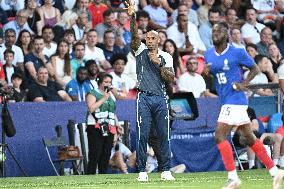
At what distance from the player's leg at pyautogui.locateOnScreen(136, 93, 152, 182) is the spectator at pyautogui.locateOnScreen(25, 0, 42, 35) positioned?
6875 millimetres

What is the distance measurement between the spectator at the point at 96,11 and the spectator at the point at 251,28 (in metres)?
4.14

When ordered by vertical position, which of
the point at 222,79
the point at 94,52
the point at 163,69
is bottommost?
the point at 222,79

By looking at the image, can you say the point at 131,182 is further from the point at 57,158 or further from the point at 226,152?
the point at 57,158

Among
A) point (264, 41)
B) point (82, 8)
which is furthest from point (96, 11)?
Result: point (264, 41)

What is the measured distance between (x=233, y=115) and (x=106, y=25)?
10655 mm

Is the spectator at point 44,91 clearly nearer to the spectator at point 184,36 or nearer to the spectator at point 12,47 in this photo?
the spectator at point 12,47

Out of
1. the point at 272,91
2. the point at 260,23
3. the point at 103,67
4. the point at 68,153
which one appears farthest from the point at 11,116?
the point at 260,23

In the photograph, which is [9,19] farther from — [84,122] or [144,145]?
[144,145]

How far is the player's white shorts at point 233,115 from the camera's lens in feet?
55.2

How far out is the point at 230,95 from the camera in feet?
56.0

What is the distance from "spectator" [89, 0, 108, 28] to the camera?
2744 cm

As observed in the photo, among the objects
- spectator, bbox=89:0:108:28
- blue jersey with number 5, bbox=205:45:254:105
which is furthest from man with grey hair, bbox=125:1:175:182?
spectator, bbox=89:0:108:28

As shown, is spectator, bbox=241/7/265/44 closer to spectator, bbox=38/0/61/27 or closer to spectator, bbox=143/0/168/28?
spectator, bbox=143/0/168/28

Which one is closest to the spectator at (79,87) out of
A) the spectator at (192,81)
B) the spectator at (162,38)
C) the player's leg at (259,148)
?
the spectator at (192,81)
